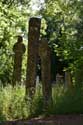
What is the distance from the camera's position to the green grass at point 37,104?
1165cm

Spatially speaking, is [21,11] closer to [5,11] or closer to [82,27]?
[5,11]

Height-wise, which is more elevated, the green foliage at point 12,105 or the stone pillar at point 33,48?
the stone pillar at point 33,48

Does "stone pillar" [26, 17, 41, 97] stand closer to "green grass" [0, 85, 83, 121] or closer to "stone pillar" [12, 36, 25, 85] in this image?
"green grass" [0, 85, 83, 121]

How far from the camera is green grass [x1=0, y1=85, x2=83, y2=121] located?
11.6m

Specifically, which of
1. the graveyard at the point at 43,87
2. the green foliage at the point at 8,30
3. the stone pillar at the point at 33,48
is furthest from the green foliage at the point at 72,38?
the green foliage at the point at 8,30

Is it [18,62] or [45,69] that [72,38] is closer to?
[18,62]

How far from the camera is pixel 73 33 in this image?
66.5 ft

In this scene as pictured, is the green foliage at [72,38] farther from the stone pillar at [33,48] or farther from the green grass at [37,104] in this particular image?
the green grass at [37,104]

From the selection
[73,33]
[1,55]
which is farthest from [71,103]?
[1,55]

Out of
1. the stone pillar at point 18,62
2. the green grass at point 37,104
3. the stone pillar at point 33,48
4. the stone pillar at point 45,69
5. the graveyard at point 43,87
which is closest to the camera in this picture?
the graveyard at point 43,87

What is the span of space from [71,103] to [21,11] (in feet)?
75.4

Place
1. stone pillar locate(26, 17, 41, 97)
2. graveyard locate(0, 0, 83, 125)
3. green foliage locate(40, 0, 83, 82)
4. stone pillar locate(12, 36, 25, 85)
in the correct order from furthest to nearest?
green foliage locate(40, 0, 83, 82) < stone pillar locate(12, 36, 25, 85) < stone pillar locate(26, 17, 41, 97) < graveyard locate(0, 0, 83, 125)

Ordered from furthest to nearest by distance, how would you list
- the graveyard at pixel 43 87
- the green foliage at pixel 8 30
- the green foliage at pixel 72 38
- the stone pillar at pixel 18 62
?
1. the green foliage at pixel 8 30
2. the green foliage at pixel 72 38
3. the stone pillar at pixel 18 62
4. the graveyard at pixel 43 87

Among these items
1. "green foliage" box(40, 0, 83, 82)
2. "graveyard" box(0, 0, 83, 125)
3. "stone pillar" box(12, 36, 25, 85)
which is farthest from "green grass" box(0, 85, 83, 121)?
"green foliage" box(40, 0, 83, 82)
